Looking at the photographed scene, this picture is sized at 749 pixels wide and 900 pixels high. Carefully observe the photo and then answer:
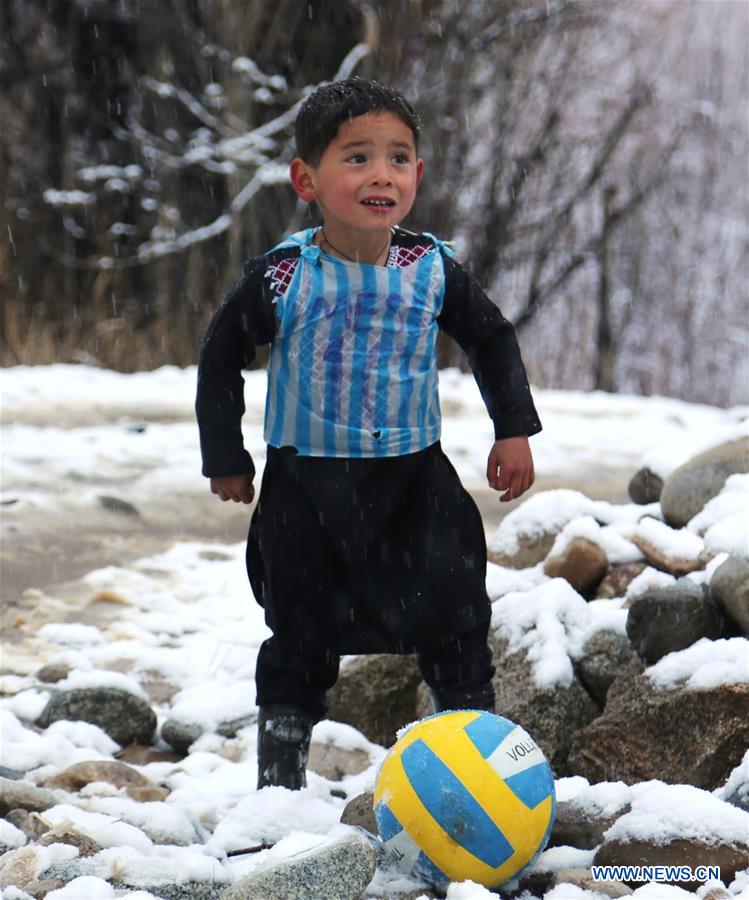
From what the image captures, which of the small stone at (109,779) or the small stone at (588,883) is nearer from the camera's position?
the small stone at (588,883)

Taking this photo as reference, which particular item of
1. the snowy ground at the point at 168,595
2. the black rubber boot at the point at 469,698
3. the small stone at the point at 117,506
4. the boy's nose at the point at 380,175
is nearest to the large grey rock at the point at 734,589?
the snowy ground at the point at 168,595

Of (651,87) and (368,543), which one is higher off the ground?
(651,87)

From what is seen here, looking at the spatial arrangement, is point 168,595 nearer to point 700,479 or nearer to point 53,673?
point 53,673

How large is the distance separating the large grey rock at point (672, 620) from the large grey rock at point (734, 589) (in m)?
0.04

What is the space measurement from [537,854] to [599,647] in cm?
106

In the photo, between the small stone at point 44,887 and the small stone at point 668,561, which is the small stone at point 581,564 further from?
the small stone at point 44,887

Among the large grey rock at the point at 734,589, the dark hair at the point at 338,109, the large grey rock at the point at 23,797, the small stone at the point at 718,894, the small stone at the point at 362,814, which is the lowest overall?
the large grey rock at the point at 23,797

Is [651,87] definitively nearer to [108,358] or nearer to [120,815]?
[108,358]

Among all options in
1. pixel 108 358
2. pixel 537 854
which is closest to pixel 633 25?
pixel 108 358

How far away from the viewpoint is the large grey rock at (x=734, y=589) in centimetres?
309

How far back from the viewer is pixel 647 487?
506 cm

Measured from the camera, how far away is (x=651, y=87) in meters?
16.4

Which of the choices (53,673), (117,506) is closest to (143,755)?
(53,673)

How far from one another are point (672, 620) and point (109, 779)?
149 centimetres
